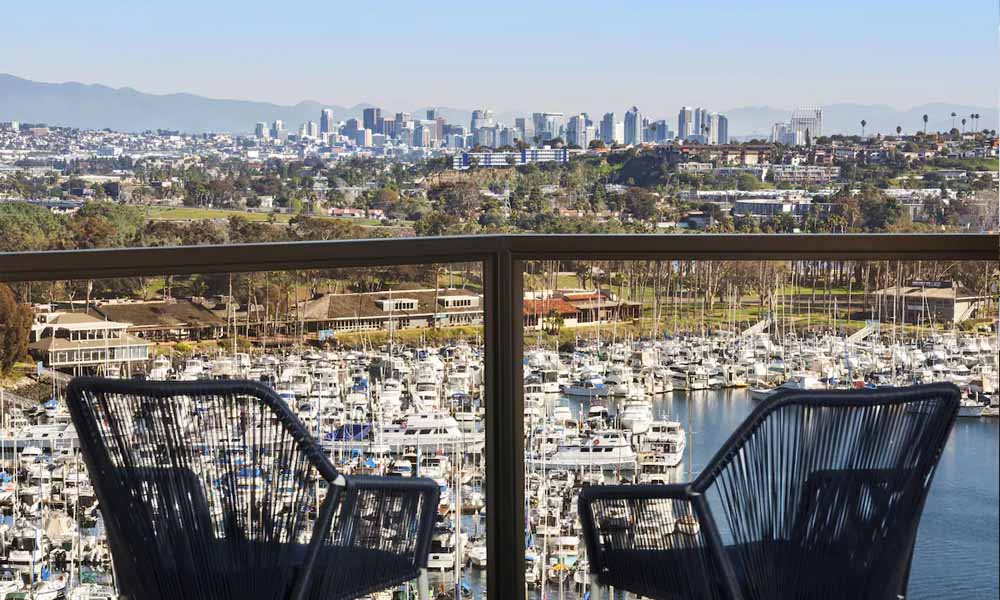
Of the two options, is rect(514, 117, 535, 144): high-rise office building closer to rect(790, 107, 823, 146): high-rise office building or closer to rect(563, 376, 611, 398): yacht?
rect(790, 107, 823, 146): high-rise office building

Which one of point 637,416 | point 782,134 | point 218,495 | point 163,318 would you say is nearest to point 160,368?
point 163,318

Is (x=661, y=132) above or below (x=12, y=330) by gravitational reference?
above

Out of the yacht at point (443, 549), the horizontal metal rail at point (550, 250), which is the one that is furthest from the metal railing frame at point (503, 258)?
the yacht at point (443, 549)

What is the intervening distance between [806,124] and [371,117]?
7.98 m

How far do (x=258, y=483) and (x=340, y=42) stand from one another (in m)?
19.2

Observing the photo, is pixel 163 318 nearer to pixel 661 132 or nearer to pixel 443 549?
pixel 443 549

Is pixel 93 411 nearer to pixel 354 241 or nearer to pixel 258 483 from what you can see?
pixel 258 483

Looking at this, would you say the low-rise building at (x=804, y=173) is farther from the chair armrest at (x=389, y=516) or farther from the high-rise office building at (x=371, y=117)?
the chair armrest at (x=389, y=516)

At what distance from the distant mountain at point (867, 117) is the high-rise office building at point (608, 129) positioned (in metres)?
2.14

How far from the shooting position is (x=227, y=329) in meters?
2.56

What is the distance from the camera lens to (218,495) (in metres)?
1.85

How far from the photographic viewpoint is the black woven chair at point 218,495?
176 centimetres

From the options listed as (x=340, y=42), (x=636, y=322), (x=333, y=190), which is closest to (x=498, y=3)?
(x=340, y=42)

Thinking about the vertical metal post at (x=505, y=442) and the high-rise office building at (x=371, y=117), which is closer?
the vertical metal post at (x=505, y=442)
